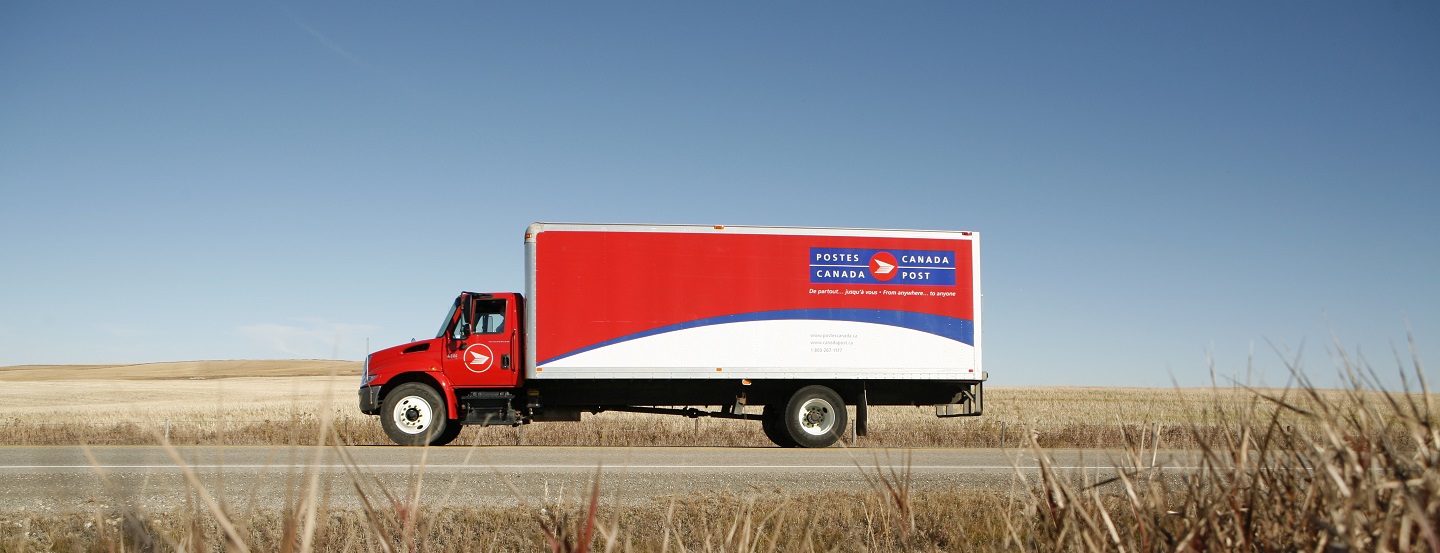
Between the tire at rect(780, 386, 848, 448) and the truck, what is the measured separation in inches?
0.8

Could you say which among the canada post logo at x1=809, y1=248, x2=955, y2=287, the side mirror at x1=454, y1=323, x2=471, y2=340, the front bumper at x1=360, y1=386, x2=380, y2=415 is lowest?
the front bumper at x1=360, y1=386, x2=380, y2=415

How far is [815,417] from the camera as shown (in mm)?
13570

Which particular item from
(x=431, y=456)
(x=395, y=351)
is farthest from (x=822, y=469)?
(x=395, y=351)

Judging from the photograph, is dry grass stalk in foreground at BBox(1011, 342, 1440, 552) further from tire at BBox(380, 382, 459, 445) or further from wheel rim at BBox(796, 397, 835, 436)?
tire at BBox(380, 382, 459, 445)

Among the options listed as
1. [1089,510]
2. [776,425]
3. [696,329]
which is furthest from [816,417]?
[1089,510]

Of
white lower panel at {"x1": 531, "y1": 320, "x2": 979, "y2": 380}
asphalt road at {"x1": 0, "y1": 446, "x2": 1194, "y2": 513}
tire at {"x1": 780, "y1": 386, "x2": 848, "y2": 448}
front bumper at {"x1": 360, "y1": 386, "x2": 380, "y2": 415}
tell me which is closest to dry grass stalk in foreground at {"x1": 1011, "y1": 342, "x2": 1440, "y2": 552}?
asphalt road at {"x1": 0, "y1": 446, "x2": 1194, "y2": 513}

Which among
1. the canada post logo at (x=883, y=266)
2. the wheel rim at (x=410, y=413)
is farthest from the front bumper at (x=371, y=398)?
the canada post logo at (x=883, y=266)

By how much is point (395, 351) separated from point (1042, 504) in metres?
11.8

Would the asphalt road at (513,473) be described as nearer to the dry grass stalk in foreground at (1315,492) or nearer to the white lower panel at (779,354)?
the white lower panel at (779,354)

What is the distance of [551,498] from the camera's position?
23.9 ft

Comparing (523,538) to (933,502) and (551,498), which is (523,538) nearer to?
(551,498)

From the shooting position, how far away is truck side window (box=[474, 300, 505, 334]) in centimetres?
Answer: 1343

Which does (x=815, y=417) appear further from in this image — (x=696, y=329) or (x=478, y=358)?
(x=478, y=358)

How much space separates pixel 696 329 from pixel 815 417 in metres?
2.09
